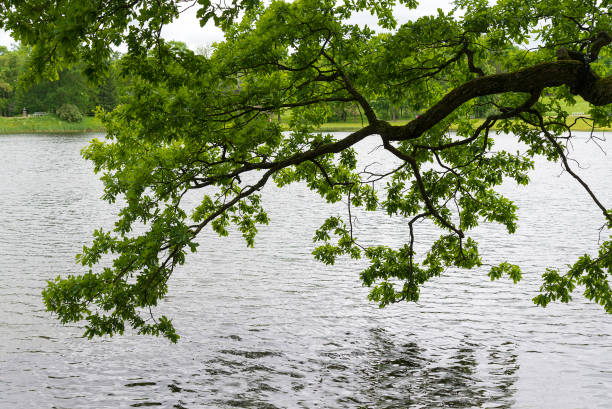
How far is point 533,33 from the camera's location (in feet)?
44.2

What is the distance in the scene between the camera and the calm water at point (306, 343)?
13289 mm

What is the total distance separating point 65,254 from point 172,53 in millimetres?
18246

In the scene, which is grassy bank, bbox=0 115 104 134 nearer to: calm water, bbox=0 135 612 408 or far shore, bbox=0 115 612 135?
far shore, bbox=0 115 612 135

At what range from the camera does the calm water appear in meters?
13.3

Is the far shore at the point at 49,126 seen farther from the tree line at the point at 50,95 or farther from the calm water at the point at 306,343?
the calm water at the point at 306,343

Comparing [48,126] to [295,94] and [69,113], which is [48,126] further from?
[295,94]

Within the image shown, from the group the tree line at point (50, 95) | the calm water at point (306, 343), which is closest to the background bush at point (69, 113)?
the tree line at point (50, 95)

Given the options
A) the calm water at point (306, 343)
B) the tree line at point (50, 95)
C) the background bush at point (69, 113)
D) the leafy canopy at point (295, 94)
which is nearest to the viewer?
the leafy canopy at point (295, 94)

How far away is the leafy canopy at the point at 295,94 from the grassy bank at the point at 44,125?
12393 cm

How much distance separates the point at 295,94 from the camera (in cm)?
1322

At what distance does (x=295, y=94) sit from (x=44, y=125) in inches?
5325

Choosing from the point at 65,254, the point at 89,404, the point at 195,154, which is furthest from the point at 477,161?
the point at 65,254

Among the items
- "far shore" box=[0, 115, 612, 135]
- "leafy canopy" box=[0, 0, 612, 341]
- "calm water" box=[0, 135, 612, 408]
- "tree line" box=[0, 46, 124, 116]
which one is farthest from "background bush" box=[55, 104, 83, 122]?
"leafy canopy" box=[0, 0, 612, 341]

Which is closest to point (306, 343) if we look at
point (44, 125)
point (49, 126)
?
point (49, 126)
